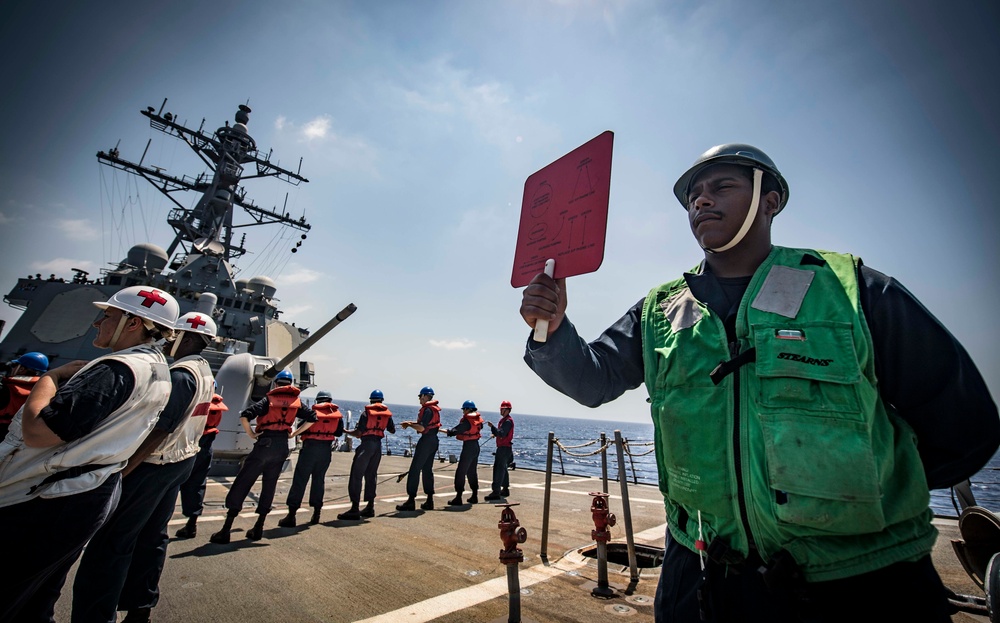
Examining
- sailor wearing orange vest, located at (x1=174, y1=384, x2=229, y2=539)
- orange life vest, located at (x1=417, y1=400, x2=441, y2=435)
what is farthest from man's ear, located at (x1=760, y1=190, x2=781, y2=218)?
orange life vest, located at (x1=417, y1=400, x2=441, y2=435)

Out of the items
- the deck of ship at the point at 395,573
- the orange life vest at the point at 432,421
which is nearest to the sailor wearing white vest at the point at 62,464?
the deck of ship at the point at 395,573

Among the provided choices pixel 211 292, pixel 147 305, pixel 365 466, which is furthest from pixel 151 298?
pixel 211 292

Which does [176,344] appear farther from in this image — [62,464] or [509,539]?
[509,539]

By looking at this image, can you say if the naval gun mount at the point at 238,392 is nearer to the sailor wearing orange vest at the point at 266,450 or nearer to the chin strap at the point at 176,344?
the sailor wearing orange vest at the point at 266,450

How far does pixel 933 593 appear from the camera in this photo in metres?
1.11

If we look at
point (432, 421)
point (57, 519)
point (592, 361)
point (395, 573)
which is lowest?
point (395, 573)

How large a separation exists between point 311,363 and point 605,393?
19110mm

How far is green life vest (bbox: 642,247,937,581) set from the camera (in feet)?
3.68

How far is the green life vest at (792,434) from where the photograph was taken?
3.68ft

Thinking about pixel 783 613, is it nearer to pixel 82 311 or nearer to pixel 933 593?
pixel 933 593

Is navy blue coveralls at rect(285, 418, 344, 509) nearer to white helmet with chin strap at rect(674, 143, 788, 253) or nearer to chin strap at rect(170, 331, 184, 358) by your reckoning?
chin strap at rect(170, 331, 184, 358)

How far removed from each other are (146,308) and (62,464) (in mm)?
1067

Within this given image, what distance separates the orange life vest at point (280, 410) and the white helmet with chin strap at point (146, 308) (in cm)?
389

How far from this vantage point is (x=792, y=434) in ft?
3.89
